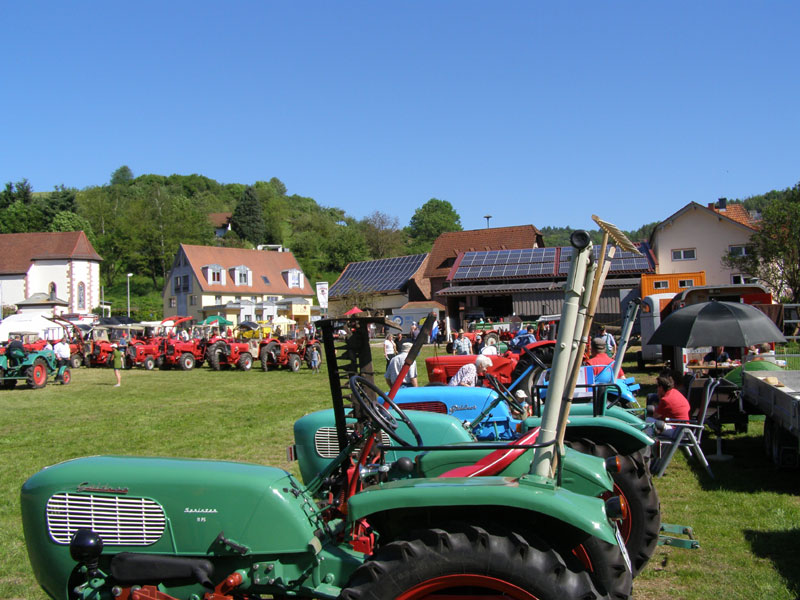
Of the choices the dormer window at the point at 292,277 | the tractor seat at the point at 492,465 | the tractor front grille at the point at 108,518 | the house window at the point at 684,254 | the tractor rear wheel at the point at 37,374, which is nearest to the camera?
the tractor front grille at the point at 108,518

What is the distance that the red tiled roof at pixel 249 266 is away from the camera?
53.1m

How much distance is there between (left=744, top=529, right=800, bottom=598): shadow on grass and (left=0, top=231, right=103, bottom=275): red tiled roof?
57596 mm

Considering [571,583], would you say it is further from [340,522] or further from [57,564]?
[57,564]

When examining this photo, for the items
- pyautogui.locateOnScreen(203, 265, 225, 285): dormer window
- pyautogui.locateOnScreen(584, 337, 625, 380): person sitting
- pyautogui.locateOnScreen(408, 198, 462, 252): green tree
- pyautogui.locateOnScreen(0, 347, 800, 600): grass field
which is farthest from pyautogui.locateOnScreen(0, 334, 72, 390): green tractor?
pyautogui.locateOnScreen(408, 198, 462, 252): green tree

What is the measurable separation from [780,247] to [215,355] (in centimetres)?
2427

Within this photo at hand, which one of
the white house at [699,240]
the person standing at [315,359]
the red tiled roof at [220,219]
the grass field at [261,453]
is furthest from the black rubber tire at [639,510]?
the red tiled roof at [220,219]

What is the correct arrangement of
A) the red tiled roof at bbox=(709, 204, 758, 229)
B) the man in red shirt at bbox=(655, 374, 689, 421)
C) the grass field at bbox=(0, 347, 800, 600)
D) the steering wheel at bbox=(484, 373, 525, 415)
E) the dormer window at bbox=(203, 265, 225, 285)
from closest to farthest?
the grass field at bbox=(0, 347, 800, 600) → the steering wheel at bbox=(484, 373, 525, 415) → the man in red shirt at bbox=(655, 374, 689, 421) → the red tiled roof at bbox=(709, 204, 758, 229) → the dormer window at bbox=(203, 265, 225, 285)

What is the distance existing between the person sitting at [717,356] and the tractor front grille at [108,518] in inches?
506

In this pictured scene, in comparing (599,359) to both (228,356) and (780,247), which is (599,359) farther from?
→ (780,247)

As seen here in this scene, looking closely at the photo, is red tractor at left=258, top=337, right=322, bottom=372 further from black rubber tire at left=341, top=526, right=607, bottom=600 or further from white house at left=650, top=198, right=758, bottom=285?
white house at left=650, top=198, right=758, bottom=285

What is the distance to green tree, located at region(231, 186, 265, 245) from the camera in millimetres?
88688

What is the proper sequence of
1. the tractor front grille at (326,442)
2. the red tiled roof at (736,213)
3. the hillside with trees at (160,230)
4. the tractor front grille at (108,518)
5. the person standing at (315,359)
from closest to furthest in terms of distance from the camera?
the tractor front grille at (108,518), the tractor front grille at (326,442), the person standing at (315,359), the red tiled roof at (736,213), the hillside with trees at (160,230)

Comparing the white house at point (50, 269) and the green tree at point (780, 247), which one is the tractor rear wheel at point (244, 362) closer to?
the green tree at point (780, 247)

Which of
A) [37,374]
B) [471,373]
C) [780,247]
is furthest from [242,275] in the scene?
Answer: [471,373]
